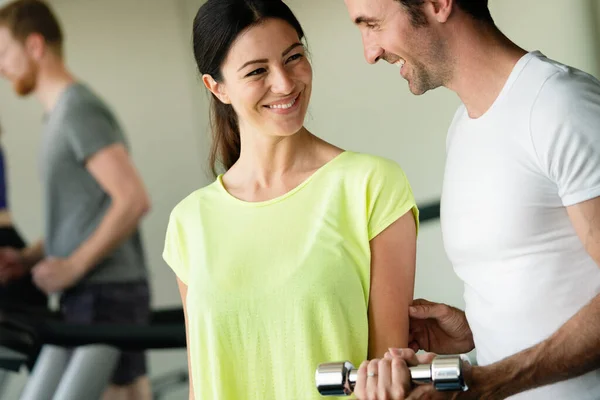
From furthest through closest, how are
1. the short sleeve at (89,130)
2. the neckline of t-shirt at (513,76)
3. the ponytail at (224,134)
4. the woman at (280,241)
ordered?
the short sleeve at (89,130), the ponytail at (224,134), the woman at (280,241), the neckline of t-shirt at (513,76)

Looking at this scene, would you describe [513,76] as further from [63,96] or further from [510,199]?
[63,96]

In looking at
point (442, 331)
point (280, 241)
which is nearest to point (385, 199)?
point (280, 241)

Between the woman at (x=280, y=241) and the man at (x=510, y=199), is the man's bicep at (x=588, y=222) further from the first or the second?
the woman at (x=280, y=241)

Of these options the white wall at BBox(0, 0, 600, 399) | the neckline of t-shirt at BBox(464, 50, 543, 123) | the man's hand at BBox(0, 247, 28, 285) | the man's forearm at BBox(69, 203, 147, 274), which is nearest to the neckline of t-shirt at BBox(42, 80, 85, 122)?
the white wall at BBox(0, 0, 600, 399)

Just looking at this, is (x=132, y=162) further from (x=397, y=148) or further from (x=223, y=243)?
(x=223, y=243)

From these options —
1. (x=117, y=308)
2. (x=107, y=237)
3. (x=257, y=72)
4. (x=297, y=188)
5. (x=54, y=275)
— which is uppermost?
(x=257, y=72)

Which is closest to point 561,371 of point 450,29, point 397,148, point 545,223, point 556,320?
point 556,320

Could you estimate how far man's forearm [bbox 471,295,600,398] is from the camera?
1.26 meters

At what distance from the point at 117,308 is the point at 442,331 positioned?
210 cm

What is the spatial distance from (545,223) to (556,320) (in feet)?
0.51

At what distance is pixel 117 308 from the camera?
347 centimetres

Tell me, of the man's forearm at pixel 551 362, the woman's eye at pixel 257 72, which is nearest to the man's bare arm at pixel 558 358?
the man's forearm at pixel 551 362

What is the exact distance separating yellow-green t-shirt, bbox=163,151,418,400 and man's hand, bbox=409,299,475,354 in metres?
0.16

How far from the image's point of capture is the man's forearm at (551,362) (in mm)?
1261
